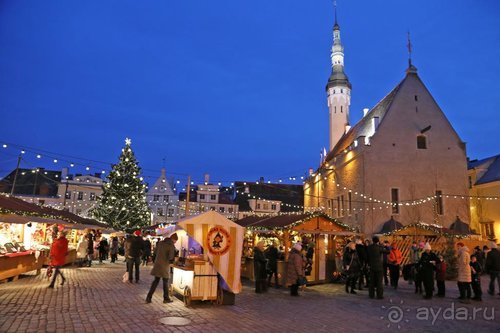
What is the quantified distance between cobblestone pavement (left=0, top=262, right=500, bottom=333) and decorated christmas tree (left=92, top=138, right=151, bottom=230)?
23369 millimetres

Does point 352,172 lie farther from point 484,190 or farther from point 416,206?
point 484,190

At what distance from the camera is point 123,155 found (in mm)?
38656

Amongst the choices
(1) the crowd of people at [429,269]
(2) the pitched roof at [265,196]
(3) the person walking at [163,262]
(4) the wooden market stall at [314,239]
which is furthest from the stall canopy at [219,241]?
(2) the pitched roof at [265,196]

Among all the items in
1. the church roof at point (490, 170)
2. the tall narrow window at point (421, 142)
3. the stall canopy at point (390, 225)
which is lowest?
the stall canopy at point (390, 225)

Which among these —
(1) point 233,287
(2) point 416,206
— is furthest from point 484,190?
(1) point 233,287

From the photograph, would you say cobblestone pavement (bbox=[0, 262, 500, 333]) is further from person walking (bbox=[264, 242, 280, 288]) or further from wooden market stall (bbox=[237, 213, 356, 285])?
wooden market stall (bbox=[237, 213, 356, 285])

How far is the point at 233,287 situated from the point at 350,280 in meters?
5.77

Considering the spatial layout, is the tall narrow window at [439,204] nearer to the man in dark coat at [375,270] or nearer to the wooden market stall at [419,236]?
the wooden market stall at [419,236]

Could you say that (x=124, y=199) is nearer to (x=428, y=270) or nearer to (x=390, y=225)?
(x=390, y=225)

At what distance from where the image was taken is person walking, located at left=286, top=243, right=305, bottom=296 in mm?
13391

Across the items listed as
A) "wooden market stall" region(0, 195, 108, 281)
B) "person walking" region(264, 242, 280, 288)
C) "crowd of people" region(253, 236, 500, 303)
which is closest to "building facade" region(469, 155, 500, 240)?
"crowd of people" region(253, 236, 500, 303)

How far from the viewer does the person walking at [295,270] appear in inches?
527

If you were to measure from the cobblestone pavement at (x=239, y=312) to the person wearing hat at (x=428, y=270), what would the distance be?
47 centimetres

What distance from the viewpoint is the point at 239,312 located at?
10078 millimetres
